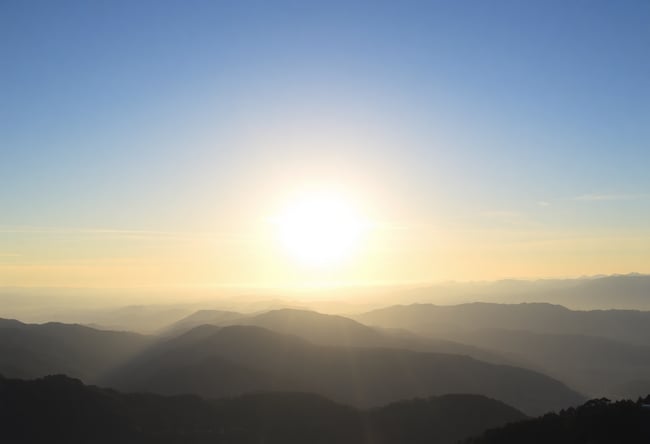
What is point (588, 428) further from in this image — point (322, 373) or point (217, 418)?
point (322, 373)

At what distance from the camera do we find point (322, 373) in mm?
92000

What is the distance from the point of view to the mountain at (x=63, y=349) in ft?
332

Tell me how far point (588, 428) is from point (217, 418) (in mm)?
35290

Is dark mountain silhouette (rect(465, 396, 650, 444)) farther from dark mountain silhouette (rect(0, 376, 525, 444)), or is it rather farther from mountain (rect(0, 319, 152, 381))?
mountain (rect(0, 319, 152, 381))

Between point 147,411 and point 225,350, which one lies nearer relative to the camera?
point 147,411

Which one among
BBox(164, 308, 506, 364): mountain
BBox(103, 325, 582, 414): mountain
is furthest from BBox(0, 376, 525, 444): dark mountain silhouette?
BBox(164, 308, 506, 364): mountain

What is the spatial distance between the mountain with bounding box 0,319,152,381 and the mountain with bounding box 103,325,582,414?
10.8 m

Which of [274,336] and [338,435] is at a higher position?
[274,336]

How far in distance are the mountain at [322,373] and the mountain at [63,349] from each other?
10755mm

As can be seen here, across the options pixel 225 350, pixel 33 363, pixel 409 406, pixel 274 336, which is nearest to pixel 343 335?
pixel 274 336

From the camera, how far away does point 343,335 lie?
443ft

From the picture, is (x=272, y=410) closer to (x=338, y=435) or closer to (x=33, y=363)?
(x=338, y=435)

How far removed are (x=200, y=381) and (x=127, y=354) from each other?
181 ft

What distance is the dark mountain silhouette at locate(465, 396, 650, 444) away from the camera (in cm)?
2684
